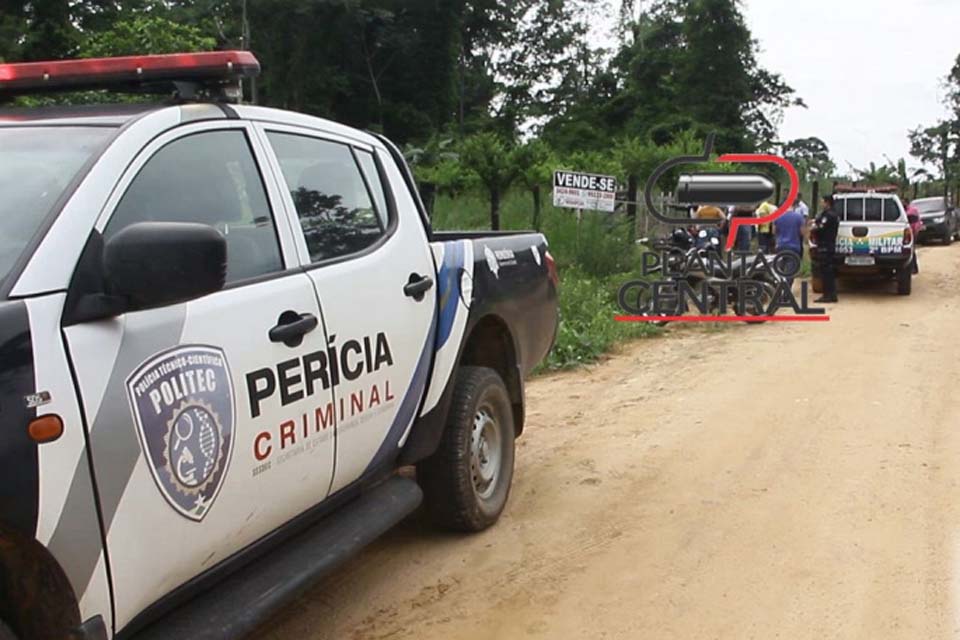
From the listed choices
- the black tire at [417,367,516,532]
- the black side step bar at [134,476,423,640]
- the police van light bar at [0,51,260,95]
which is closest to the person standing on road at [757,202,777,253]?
the black tire at [417,367,516,532]

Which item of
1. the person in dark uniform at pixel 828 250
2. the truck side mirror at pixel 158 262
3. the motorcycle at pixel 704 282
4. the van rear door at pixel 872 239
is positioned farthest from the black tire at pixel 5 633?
the van rear door at pixel 872 239

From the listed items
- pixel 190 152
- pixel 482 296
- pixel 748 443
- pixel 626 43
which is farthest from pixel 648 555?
pixel 626 43

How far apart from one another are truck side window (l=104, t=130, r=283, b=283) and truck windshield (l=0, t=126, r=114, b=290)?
0.16m

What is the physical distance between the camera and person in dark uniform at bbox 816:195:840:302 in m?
14.0

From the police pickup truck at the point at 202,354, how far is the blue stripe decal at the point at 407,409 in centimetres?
1

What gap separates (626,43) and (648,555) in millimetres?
52293

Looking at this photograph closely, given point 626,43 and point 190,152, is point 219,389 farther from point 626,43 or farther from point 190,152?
point 626,43

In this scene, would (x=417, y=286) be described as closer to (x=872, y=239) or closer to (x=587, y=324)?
(x=587, y=324)

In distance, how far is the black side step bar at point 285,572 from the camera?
2605mm

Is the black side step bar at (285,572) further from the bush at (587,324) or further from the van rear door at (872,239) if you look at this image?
the van rear door at (872,239)

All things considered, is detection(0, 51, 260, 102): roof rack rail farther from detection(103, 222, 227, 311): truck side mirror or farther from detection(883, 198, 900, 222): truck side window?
detection(883, 198, 900, 222): truck side window

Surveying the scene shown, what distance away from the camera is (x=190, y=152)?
288 cm

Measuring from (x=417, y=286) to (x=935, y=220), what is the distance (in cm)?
2615

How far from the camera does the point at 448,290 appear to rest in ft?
13.8
